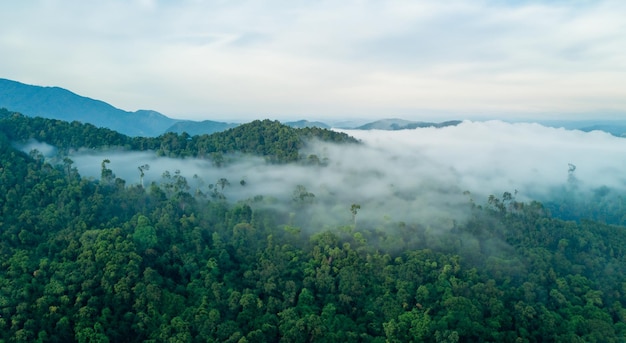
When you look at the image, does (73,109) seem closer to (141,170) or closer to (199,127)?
(199,127)

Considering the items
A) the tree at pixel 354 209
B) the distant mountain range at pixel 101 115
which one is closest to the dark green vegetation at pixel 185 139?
the tree at pixel 354 209

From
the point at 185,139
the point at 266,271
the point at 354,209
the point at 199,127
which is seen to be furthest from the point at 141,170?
the point at 199,127

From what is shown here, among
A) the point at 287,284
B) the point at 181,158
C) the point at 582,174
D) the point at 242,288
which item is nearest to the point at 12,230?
the point at 242,288

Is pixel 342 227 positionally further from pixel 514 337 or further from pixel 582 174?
pixel 582 174

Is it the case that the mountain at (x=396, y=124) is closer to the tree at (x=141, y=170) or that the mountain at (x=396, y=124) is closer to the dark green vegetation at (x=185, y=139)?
the dark green vegetation at (x=185, y=139)

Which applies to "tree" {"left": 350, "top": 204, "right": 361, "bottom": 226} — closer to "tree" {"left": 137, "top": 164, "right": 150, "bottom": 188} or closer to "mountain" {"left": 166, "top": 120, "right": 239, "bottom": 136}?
"tree" {"left": 137, "top": 164, "right": 150, "bottom": 188}
